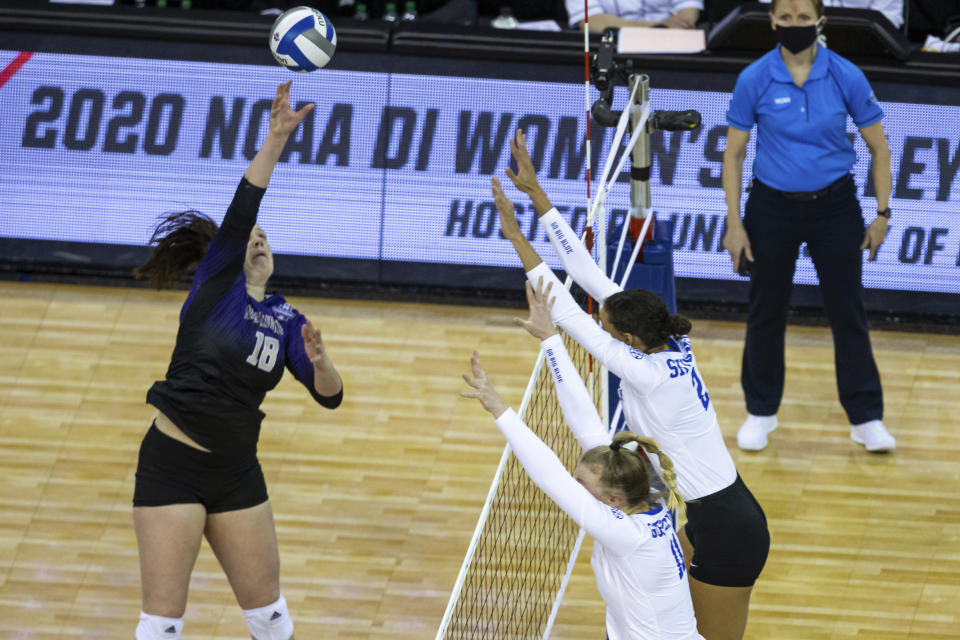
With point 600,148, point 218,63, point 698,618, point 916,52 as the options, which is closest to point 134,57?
point 218,63

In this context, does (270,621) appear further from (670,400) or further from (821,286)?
(821,286)

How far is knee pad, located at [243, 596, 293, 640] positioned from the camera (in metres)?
4.77

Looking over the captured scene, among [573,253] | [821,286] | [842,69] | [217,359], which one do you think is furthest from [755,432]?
[217,359]

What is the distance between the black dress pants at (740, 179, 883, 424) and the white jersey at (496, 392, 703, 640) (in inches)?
118

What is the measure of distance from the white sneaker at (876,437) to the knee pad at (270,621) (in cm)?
367

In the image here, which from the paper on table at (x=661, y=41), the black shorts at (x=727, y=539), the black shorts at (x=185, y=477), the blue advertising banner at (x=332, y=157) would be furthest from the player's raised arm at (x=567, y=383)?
the paper on table at (x=661, y=41)

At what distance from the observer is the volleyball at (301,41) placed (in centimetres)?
570

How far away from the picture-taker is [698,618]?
4816 mm

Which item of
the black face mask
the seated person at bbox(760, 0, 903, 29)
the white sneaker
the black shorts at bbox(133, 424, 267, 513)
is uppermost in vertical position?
the black face mask

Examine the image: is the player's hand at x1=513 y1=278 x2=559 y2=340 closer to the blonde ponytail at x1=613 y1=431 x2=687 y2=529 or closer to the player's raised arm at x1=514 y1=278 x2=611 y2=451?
the player's raised arm at x1=514 y1=278 x2=611 y2=451

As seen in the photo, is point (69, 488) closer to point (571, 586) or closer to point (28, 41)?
point (571, 586)

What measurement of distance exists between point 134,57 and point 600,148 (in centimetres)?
322

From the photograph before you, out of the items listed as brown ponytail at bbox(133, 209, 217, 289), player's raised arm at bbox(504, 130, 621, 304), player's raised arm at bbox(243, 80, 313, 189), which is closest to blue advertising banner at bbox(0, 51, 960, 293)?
player's raised arm at bbox(504, 130, 621, 304)

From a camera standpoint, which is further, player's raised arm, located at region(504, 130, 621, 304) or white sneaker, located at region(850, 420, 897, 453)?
white sneaker, located at region(850, 420, 897, 453)
